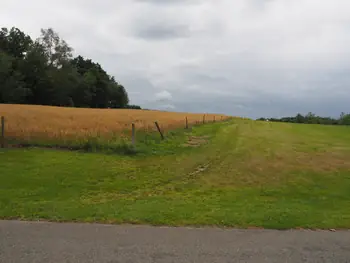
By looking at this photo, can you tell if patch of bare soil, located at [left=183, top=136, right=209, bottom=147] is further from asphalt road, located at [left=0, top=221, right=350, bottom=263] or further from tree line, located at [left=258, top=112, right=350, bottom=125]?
tree line, located at [left=258, top=112, right=350, bottom=125]

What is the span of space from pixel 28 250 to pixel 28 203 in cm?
352

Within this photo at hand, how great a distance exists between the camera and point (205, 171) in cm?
1542

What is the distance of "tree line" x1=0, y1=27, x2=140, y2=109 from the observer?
8919 centimetres

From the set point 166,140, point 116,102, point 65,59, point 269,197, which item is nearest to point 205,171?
point 269,197

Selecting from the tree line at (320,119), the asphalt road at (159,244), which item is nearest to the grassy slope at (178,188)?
the asphalt road at (159,244)

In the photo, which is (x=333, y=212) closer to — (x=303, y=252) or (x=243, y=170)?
(x=303, y=252)

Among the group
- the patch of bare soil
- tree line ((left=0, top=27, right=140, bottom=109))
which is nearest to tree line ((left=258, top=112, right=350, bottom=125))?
tree line ((left=0, top=27, right=140, bottom=109))

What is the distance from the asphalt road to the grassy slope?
25.6 inches

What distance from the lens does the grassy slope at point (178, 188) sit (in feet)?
27.3

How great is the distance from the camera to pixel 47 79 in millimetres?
96562

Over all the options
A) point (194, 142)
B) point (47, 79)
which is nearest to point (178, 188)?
point (194, 142)

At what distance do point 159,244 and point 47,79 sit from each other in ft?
315

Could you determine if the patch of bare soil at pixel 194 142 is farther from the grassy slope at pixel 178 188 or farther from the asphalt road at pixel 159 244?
the asphalt road at pixel 159 244

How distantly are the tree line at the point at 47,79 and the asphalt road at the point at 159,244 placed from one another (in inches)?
3426
